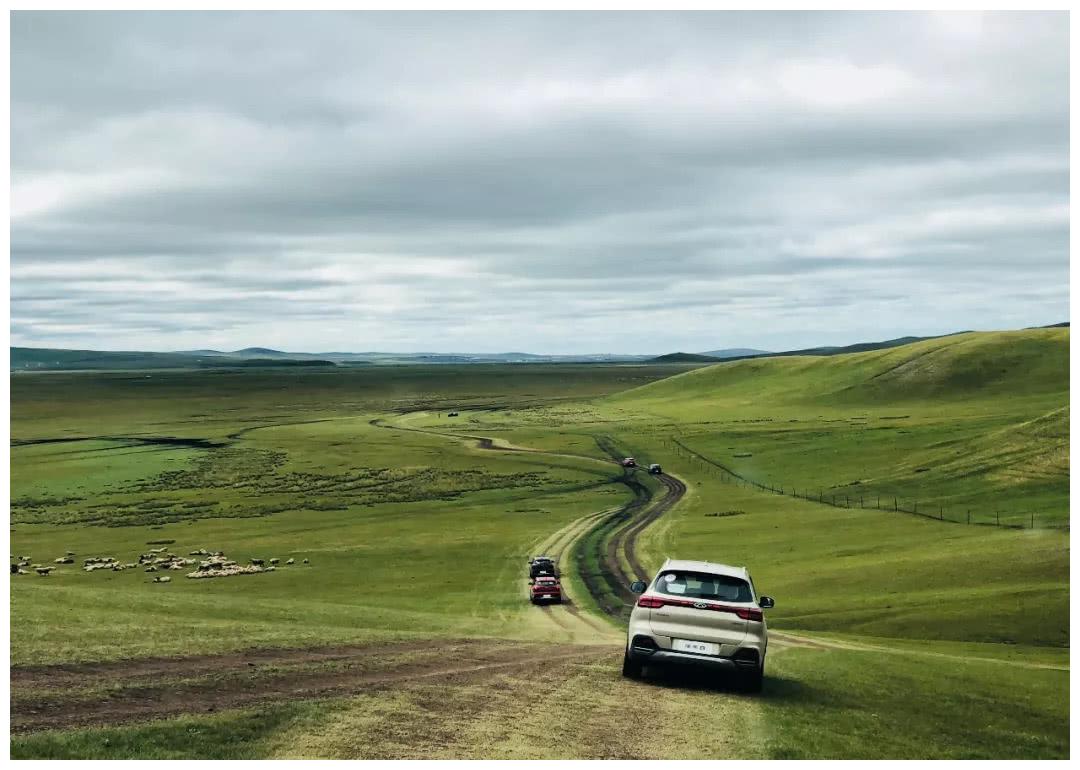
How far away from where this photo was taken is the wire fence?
74250mm

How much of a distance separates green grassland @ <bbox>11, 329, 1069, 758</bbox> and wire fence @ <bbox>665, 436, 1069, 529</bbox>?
2.24 feet

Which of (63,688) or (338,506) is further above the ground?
(63,688)

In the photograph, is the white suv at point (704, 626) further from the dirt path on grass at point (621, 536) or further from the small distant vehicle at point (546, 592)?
the small distant vehicle at point (546, 592)

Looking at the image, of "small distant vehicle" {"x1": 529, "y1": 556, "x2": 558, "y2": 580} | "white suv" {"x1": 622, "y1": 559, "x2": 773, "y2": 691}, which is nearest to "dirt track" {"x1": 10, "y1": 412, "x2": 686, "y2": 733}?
"white suv" {"x1": 622, "y1": 559, "x2": 773, "y2": 691}

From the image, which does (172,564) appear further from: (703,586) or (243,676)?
(703,586)

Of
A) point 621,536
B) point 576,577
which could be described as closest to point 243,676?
point 576,577

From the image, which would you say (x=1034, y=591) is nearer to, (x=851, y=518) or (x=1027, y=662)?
(x=1027, y=662)

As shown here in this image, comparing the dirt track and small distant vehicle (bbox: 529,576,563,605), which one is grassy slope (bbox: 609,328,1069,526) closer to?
small distant vehicle (bbox: 529,576,563,605)

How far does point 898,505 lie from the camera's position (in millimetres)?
91000

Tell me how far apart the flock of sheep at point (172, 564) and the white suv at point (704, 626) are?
163ft

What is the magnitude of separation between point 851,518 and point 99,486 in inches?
3781

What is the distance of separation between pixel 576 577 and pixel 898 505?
1761 inches

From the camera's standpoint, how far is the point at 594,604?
1919 inches
